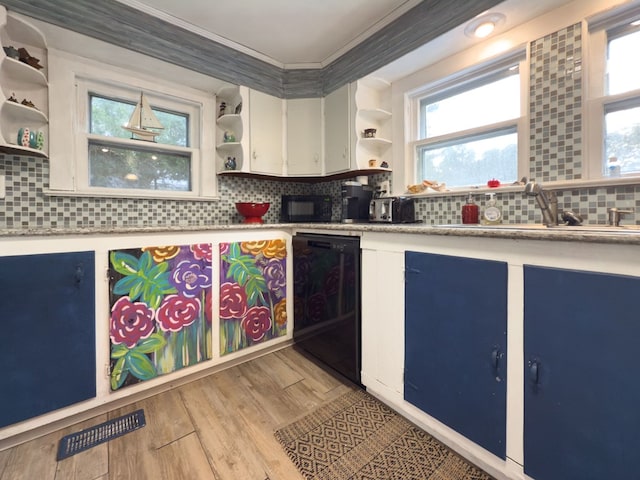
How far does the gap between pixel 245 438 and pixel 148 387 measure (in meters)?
0.72

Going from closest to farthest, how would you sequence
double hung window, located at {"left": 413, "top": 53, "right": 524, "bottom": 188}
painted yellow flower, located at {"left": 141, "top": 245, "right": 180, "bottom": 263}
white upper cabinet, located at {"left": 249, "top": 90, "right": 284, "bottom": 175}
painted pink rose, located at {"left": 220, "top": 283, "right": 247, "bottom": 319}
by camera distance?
painted yellow flower, located at {"left": 141, "top": 245, "right": 180, "bottom": 263}
double hung window, located at {"left": 413, "top": 53, "right": 524, "bottom": 188}
painted pink rose, located at {"left": 220, "top": 283, "right": 247, "bottom": 319}
white upper cabinet, located at {"left": 249, "top": 90, "right": 284, "bottom": 175}

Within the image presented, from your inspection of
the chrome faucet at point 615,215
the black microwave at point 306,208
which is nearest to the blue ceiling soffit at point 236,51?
the black microwave at point 306,208

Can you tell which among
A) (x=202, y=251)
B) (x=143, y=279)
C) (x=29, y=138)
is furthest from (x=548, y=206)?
(x=29, y=138)

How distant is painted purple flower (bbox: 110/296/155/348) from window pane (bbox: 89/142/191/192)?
3.37ft

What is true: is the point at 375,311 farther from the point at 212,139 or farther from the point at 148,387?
the point at 212,139

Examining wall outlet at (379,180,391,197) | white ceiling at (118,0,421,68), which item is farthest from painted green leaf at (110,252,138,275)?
wall outlet at (379,180,391,197)

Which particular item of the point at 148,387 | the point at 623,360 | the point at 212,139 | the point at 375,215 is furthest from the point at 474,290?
the point at 212,139

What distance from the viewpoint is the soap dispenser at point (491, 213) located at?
1678 mm

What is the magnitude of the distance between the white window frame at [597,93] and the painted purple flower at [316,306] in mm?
1646

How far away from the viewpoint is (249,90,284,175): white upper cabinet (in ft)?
7.84

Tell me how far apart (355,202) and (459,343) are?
1.32 metres

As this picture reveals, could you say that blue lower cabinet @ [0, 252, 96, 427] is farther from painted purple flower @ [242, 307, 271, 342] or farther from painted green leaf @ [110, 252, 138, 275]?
painted purple flower @ [242, 307, 271, 342]

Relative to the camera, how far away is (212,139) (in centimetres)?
242

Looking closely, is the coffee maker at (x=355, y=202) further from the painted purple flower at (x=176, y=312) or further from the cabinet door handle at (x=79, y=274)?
the cabinet door handle at (x=79, y=274)
